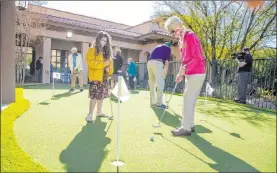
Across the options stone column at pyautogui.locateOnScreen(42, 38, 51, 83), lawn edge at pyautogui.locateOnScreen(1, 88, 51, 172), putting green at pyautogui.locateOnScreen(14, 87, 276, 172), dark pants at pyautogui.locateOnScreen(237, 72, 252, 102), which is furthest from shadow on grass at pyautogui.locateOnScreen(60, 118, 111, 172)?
stone column at pyautogui.locateOnScreen(42, 38, 51, 83)

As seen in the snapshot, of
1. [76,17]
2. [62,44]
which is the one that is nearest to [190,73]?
[62,44]

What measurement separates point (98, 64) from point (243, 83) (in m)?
5.38

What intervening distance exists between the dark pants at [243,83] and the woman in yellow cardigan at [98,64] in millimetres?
4971

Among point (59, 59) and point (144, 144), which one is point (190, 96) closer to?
point (144, 144)

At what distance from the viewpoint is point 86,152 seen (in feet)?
8.74

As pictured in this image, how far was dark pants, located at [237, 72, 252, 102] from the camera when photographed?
782cm

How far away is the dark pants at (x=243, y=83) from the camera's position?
25.7 ft

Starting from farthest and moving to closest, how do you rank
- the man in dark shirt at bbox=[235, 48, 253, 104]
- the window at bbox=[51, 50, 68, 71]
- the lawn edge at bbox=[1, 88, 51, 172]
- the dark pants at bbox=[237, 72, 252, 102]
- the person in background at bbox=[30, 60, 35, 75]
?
the window at bbox=[51, 50, 68, 71]
the person in background at bbox=[30, 60, 35, 75]
the dark pants at bbox=[237, 72, 252, 102]
the man in dark shirt at bbox=[235, 48, 253, 104]
the lawn edge at bbox=[1, 88, 51, 172]

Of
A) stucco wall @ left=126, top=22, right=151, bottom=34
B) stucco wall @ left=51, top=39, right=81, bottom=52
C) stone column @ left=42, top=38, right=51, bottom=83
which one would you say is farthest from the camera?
stucco wall @ left=126, top=22, right=151, bottom=34

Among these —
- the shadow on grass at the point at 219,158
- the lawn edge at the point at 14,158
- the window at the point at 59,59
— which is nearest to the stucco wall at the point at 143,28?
the window at the point at 59,59

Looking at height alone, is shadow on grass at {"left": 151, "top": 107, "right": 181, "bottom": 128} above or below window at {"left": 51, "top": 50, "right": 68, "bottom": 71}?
below

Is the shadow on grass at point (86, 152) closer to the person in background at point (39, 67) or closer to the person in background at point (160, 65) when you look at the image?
the person in background at point (160, 65)

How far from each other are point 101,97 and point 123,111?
0.92 m

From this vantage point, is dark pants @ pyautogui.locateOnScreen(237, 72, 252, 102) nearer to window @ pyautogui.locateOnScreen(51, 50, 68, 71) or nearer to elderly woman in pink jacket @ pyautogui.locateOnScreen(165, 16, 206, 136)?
elderly woman in pink jacket @ pyautogui.locateOnScreen(165, 16, 206, 136)
